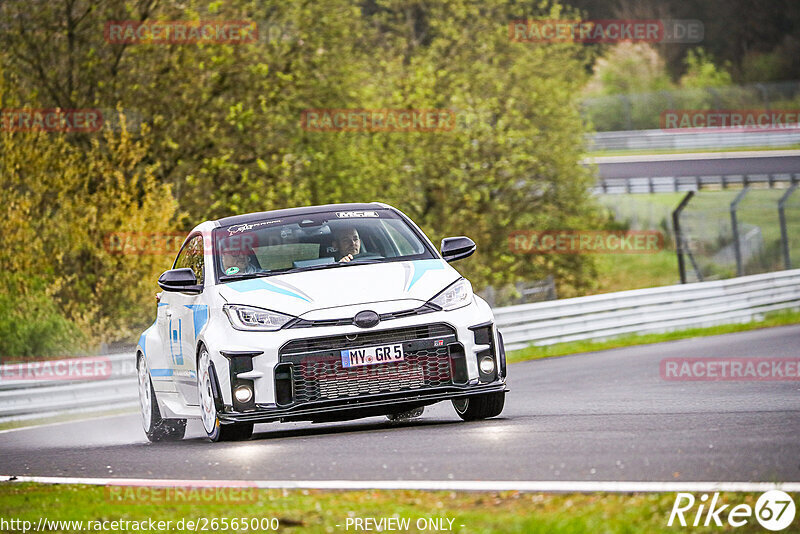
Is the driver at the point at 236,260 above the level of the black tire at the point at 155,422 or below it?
above

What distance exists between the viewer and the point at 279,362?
916 centimetres

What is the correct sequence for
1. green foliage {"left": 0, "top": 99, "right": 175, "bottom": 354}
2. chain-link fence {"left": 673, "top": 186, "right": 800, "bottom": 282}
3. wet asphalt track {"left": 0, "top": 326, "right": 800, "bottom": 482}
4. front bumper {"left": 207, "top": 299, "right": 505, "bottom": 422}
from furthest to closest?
chain-link fence {"left": 673, "top": 186, "right": 800, "bottom": 282}
green foliage {"left": 0, "top": 99, "right": 175, "bottom": 354}
front bumper {"left": 207, "top": 299, "right": 505, "bottom": 422}
wet asphalt track {"left": 0, "top": 326, "right": 800, "bottom": 482}

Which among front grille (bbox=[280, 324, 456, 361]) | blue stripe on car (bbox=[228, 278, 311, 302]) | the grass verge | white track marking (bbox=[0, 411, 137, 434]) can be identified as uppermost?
blue stripe on car (bbox=[228, 278, 311, 302])

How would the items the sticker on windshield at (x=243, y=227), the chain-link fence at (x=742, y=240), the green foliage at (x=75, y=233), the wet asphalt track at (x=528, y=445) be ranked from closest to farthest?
the wet asphalt track at (x=528, y=445)
the sticker on windshield at (x=243, y=227)
the green foliage at (x=75, y=233)
the chain-link fence at (x=742, y=240)

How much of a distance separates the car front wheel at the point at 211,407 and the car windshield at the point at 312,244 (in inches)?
27.4

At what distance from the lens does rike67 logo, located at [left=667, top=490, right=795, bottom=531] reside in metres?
5.63

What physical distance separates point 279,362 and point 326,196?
23.4 m

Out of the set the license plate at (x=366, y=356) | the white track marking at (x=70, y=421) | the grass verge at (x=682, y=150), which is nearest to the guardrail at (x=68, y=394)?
the white track marking at (x=70, y=421)

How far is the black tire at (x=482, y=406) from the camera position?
33.2 feet

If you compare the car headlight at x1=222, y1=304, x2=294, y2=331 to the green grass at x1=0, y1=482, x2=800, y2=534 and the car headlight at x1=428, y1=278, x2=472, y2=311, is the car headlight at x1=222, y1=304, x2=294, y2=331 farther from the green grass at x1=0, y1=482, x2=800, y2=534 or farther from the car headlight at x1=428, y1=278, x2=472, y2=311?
the green grass at x1=0, y1=482, x2=800, y2=534

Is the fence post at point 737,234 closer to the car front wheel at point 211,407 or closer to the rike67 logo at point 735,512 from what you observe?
the car front wheel at point 211,407

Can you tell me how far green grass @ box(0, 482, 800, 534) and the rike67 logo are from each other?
0.05 m

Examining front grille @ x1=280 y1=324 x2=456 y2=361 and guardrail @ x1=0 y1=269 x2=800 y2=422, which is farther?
guardrail @ x1=0 y1=269 x2=800 y2=422

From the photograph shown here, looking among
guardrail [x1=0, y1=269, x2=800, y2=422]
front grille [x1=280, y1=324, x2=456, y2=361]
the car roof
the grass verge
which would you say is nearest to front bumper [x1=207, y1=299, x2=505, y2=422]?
front grille [x1=280, y1=324, x2=456, y2=361]
